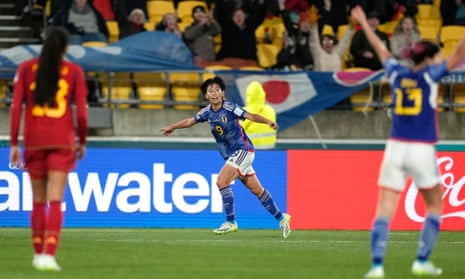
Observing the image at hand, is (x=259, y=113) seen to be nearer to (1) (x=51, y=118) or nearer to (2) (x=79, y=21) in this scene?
(2) (x=79, y=21)

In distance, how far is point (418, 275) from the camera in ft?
39.6

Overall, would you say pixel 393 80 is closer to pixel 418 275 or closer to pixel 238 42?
pixel 418 275

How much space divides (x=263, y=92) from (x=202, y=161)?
1913 millimetres

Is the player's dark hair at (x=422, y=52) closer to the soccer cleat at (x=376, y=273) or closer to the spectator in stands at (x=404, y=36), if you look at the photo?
the soccer cleat at (x=376, y=273)

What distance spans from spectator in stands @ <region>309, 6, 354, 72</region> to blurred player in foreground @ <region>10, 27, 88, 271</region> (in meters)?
13.6

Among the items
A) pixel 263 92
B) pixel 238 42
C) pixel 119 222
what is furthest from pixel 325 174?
pixel 238 42

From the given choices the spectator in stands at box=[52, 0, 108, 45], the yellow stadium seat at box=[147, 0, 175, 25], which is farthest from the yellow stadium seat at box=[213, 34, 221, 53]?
the spectator in stands at box=[52, 0, 108, 45]

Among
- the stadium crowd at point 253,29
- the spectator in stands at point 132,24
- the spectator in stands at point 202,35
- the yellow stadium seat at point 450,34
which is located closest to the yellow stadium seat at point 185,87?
the stadium crowd at point 253,29

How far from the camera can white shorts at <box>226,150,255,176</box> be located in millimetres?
18594

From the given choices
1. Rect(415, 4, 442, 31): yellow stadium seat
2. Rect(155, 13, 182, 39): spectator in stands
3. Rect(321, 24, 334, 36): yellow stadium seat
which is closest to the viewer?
Rect(155, 13, 182, 39): spectator in stands

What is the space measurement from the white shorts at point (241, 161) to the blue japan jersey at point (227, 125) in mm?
58

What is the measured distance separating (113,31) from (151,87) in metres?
2.13

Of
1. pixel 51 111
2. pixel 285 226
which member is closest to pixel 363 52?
pixel 285 226

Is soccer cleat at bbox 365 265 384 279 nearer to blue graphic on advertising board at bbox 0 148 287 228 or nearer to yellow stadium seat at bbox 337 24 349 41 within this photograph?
blue graphic on advertising board at bbox 0 148 287 228
